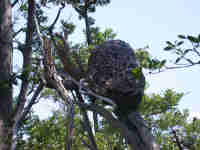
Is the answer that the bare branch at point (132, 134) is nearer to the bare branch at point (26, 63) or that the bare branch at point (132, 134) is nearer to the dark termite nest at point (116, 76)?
the dark termite nest at point (116, 76)

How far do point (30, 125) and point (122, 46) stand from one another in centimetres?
541

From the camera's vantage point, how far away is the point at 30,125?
8875mm

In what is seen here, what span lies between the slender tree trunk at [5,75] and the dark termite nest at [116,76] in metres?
1.41

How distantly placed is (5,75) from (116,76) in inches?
74.0

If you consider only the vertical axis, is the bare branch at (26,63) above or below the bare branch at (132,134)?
above

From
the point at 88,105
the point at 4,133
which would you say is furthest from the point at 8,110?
the point at 88,105

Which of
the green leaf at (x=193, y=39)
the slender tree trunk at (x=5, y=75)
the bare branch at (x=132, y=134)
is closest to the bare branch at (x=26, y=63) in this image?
the slender tree trunk at (x=5, y=75)

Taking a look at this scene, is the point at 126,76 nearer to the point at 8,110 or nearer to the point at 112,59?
the point at 112,59

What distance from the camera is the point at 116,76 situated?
175 inches

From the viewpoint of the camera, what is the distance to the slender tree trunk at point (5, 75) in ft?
12.3

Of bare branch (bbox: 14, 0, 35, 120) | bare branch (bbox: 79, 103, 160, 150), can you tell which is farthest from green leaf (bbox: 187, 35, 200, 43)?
bare branch (bbox: 14, 0, 35, 120)

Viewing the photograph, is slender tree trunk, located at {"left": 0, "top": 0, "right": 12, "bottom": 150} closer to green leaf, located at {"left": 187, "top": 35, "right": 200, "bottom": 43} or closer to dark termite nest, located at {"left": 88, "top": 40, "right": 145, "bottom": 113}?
dark termite nest, located at {"left": 88, "top": 40, "right": 145, "bottom": 113}

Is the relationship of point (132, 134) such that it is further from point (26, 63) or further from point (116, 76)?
point (26, 63)

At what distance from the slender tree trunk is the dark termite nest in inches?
55.6
